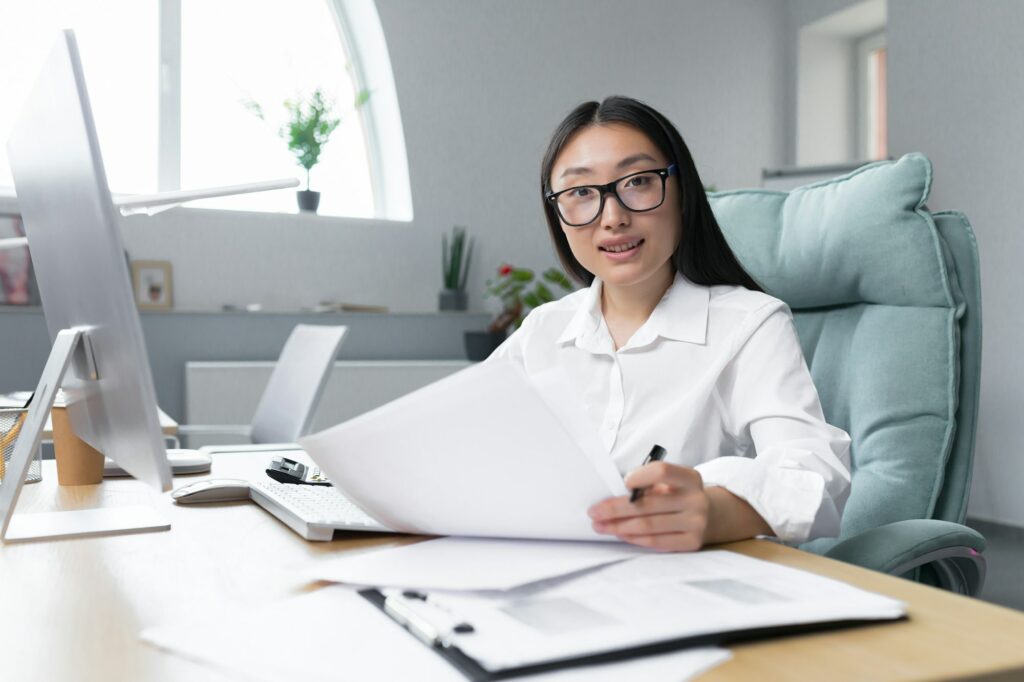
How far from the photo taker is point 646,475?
2.58 ft

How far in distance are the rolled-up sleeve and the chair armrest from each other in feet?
0.12

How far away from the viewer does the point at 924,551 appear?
1.00m

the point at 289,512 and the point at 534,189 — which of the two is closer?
the point at 289,512

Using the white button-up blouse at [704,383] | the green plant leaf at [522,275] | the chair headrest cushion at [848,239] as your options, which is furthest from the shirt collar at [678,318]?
the green plant leaf at [522,275]

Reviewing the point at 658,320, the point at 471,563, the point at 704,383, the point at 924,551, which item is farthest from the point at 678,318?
the point at 471,563

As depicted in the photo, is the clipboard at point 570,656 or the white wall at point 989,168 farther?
the white wall at point 989,168

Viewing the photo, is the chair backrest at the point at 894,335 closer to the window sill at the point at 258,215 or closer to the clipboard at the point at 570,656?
the clipboard at the point at 570,656

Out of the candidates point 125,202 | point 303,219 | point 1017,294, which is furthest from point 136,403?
point 1017,294

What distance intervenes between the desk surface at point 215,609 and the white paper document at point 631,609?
0.06 feet

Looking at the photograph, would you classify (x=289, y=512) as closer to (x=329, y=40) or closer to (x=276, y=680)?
(x=276, y=680)

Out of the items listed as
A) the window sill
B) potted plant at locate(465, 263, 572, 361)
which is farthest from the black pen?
the window sill

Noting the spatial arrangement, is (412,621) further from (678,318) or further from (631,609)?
(678,318)

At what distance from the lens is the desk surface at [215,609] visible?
1.81 ft

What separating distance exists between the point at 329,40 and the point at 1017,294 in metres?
3.35
